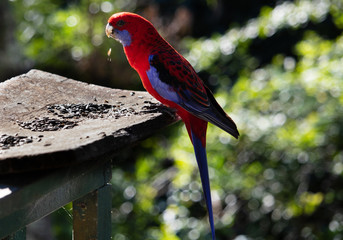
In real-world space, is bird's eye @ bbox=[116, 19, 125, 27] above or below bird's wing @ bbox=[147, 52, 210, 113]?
above

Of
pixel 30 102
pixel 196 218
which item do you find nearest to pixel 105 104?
pixel 30 102

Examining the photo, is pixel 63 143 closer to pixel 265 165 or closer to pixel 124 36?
pixel 124 36

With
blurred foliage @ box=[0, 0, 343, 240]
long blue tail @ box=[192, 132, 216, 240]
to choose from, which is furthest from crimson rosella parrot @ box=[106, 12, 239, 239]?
blurred foliage @ box=[0, 0, 343, 240]

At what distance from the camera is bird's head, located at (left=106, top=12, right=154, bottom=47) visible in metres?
2.28

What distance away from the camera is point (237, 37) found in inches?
185

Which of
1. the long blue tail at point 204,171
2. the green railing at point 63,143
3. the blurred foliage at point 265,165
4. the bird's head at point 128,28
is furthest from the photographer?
the blurred foliage at point 265,165

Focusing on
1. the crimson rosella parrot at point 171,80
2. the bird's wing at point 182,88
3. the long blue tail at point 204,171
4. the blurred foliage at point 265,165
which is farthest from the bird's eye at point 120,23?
the blurred foliage at point 265,165

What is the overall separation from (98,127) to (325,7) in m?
3.16

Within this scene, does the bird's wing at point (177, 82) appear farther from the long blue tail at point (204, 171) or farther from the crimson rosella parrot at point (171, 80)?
the long blue tail at point (204, 171)

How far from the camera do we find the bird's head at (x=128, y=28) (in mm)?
2281

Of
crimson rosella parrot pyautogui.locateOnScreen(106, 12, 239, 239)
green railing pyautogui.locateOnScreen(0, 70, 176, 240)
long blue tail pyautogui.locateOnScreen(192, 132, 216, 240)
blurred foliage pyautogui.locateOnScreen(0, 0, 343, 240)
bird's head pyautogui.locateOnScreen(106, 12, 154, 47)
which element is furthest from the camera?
blurred foliage pyautogui.locateOnScreen(0, 0, 343, 240)

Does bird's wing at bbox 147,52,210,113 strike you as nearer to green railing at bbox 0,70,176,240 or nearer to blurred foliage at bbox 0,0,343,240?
Answer: green railing at bbox 0,70,176,240

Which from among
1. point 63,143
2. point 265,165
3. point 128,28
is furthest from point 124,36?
point 265,165

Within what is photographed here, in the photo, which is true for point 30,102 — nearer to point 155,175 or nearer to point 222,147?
point 222,147
